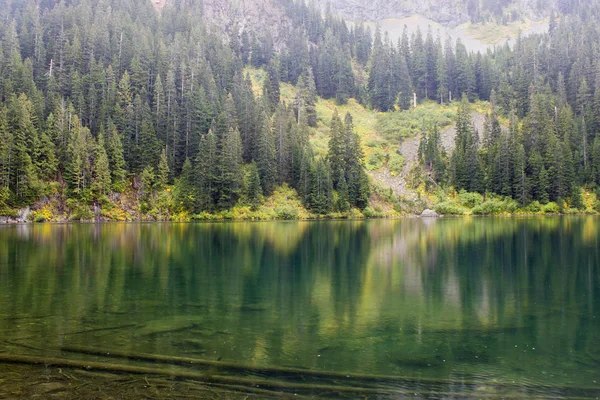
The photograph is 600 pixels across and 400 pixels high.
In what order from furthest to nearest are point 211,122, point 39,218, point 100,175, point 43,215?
point 211,122 → point 100,175 → point 43,215 → point 39,218

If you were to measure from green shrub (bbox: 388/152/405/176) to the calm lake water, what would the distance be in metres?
77.0

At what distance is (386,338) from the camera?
43.4 feet

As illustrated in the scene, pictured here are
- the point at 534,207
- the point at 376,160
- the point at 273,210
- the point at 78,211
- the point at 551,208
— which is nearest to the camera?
the point at 78,211

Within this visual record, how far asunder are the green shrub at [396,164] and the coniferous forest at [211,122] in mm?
5202

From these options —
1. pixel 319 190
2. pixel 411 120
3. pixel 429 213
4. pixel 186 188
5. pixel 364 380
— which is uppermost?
pixel 411 120

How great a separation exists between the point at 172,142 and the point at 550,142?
81559 millimetres

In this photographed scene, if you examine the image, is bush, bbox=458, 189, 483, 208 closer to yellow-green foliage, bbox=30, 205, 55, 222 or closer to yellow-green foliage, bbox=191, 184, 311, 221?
yellow-green foliage, bbox=191, 184, 311, 221

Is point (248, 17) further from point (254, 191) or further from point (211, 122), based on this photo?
point (254, 191)

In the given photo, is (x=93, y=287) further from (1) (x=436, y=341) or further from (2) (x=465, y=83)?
(2) (x=465, y=83)

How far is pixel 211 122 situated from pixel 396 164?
44.4 m

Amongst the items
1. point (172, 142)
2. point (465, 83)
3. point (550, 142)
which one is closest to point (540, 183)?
point (550, 142)

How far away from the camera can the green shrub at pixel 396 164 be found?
107938mm

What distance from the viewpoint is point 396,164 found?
360 feet

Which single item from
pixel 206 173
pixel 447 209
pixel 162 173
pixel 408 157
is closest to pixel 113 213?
pixel 162 173
